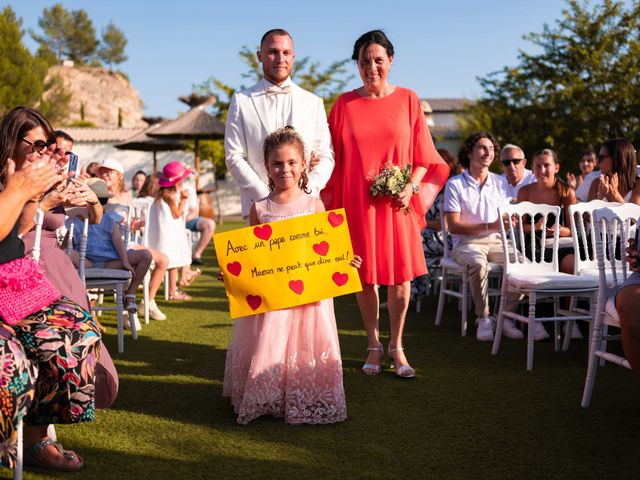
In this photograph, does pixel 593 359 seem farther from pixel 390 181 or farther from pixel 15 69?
pixel 15 69

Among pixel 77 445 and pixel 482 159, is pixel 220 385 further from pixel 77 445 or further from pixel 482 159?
pixel 482 159

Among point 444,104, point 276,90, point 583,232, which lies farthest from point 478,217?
point 444,104

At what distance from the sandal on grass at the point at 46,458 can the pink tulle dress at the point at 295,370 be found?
951mm

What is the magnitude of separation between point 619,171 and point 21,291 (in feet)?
17.2

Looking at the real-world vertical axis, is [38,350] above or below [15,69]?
below

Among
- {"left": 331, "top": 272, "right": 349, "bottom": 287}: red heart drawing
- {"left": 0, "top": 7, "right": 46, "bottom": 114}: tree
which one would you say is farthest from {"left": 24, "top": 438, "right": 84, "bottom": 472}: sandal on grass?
{"left": 0, "top": 7, "right": 46, "bottom": 114}: tree

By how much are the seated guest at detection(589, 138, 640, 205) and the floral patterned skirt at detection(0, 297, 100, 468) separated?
186 inches

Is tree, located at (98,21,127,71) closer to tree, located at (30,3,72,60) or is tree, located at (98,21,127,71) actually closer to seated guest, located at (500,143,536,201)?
tree, located at (30,3,72,60)

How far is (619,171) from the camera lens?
6223mm

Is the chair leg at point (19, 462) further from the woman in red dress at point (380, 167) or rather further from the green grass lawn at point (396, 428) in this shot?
→ the woman in red dress at point (380, 167)

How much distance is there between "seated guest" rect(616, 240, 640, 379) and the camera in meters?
3.40

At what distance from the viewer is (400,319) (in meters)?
5.00

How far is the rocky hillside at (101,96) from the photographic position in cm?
8225

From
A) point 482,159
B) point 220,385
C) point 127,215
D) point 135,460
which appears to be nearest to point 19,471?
point 135,460
